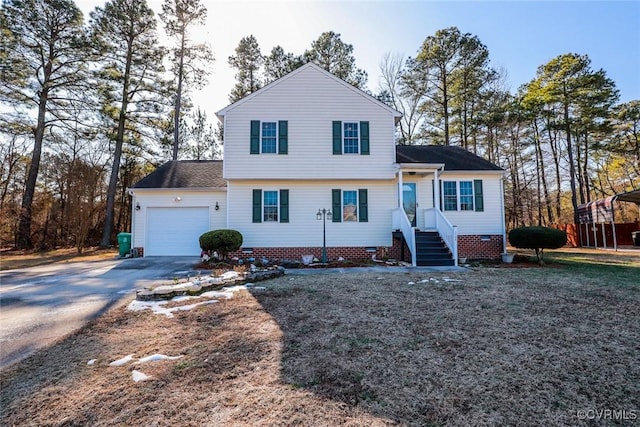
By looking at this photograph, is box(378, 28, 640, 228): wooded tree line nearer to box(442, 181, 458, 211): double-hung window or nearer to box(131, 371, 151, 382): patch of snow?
box(442, 181, 458, 211): double-hung window

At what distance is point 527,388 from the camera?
8.54ft

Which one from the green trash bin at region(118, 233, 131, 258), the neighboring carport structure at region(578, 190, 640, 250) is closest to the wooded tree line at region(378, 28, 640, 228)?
the neighboring carport structure at region(578, 190, 640, 250)

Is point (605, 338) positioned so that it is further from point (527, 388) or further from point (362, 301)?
point (362, 301)

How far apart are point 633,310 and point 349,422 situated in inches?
216

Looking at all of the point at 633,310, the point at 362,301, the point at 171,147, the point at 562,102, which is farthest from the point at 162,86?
the point at 562,102

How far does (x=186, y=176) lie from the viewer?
13.7 metres

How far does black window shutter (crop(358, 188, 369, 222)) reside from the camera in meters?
12.0

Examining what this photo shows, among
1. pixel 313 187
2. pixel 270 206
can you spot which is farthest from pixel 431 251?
pixel 270 206

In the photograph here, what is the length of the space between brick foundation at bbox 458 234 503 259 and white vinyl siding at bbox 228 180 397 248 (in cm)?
325

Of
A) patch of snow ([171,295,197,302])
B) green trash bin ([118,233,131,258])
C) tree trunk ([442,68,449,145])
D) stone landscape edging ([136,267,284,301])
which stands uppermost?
tree trunk ([442,68,449,145])

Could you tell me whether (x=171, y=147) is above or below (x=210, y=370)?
above

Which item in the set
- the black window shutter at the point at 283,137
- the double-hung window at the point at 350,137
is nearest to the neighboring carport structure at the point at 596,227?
the double-hung window at the point at 350,137

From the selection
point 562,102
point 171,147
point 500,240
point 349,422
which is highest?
point 562,102

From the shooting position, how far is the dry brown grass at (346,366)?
91.3 inches
